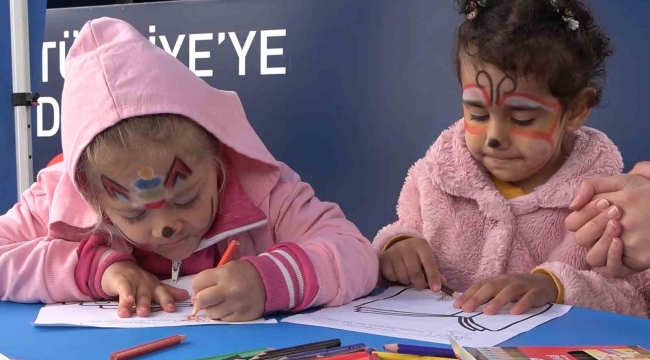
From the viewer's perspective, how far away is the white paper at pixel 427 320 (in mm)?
618

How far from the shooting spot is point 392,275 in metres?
0.89

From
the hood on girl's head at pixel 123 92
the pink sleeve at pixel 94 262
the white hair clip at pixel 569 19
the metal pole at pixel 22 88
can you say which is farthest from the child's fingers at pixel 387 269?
the metal pole at pixel 22 88

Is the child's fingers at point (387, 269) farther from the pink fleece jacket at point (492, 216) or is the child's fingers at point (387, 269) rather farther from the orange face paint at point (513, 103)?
the orange face paint at point (513, 103)

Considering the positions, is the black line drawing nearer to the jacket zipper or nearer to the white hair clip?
the jacket zipper

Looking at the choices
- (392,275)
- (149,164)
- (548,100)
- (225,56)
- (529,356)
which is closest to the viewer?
(529,356)

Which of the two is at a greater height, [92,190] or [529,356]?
[92,190]

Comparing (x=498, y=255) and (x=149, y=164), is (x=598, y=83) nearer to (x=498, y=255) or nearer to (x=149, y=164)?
(x=498, y=255)

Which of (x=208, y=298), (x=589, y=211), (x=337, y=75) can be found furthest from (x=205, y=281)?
(x=337, y=75)

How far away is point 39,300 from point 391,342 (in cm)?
45

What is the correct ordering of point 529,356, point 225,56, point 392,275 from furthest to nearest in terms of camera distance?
point 225,56 → point 392,275 → point 529,356

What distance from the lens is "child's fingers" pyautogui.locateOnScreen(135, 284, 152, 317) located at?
0.72 meters

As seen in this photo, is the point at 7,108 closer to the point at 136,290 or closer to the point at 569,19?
the point at 136,290

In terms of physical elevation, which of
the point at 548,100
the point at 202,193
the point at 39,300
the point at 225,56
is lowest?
the point at 39,300

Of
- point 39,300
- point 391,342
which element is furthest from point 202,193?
point 391,342
